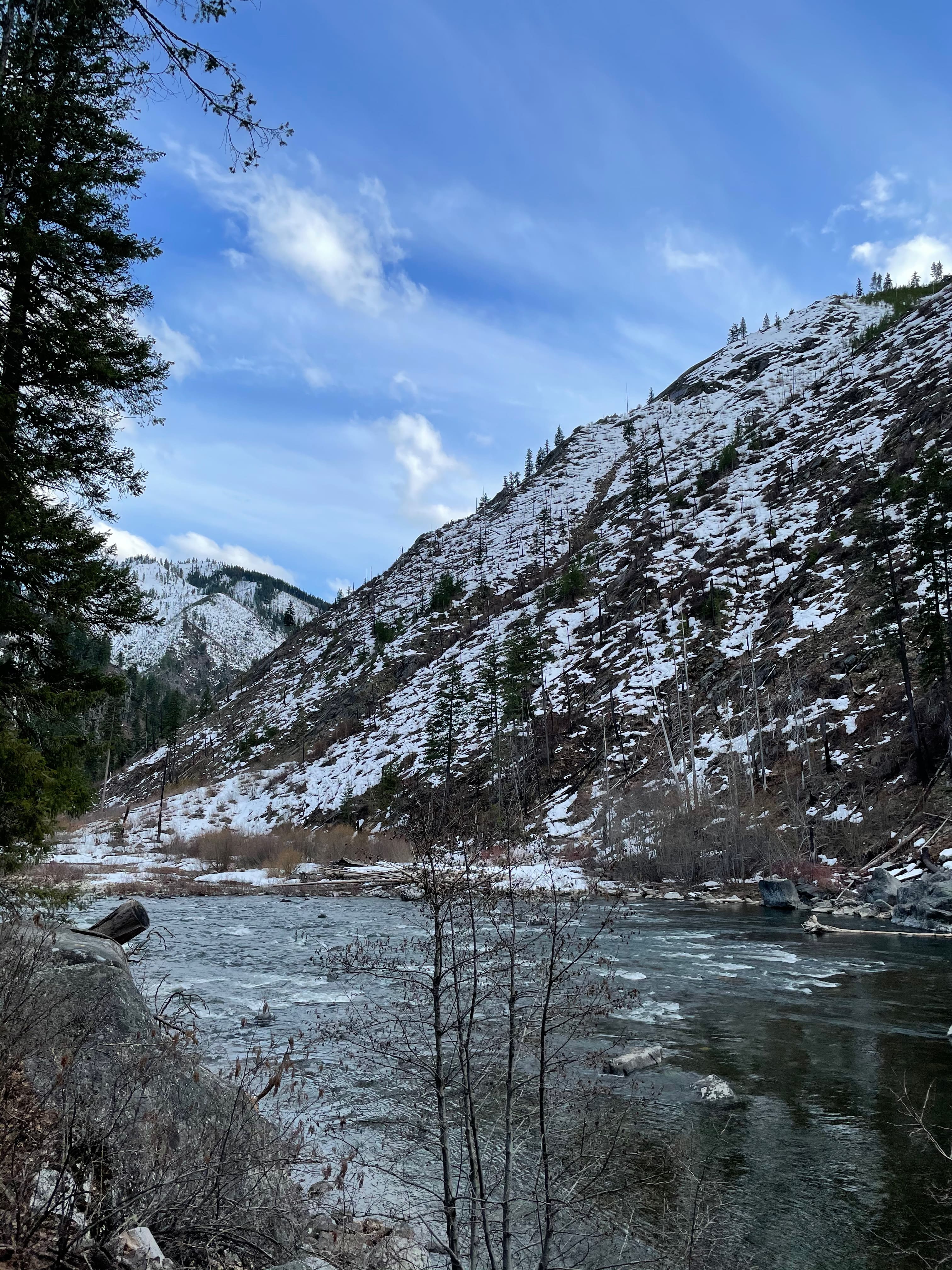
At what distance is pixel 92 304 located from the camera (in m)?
8.98

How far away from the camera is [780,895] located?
2392cm

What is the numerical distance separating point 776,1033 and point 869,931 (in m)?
10.6

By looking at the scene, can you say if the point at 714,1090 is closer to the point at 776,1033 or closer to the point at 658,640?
the point at 776,1033

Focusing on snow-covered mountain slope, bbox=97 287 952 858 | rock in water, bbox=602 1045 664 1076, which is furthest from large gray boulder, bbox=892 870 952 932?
rock in water, bbox=602 1045 664 1076

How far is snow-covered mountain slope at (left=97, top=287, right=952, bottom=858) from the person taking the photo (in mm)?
37719

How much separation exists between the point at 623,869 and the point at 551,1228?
28.8 metres

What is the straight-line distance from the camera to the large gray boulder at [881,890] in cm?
2184

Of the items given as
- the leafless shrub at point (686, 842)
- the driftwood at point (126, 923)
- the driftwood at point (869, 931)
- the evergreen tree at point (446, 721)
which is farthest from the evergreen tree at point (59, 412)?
the evergreen tree at point (446, 721)

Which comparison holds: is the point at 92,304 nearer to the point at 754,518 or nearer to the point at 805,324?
the point at 754,518

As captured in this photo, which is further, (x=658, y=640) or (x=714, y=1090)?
(x=658, y=640)

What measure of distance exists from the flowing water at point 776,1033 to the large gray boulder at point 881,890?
7.51 feet

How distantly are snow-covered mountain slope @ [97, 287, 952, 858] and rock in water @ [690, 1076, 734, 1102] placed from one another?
75.7 ft

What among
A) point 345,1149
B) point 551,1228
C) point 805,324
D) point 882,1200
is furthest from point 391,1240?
point 805,324

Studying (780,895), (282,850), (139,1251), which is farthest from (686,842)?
(139,1251)
